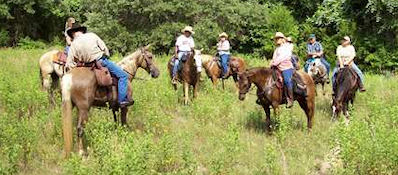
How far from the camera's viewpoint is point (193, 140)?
10141mm

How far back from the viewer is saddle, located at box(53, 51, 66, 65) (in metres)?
13.4

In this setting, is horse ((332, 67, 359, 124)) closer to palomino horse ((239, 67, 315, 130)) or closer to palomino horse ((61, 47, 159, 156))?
palomino horse ((239, 67, 315, 130))

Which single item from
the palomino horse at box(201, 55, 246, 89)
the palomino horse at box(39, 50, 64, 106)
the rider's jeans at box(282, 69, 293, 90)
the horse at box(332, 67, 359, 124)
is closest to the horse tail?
the rider's jeans at box(282, 69, 293, 90)

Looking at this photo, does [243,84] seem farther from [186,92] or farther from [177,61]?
[177,61]

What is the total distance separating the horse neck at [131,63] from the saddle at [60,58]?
274 cm

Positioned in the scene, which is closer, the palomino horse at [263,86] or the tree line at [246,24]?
the palomino horse at [263,86]

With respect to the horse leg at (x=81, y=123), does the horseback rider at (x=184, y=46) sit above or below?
above

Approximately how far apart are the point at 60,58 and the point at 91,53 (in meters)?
4.74

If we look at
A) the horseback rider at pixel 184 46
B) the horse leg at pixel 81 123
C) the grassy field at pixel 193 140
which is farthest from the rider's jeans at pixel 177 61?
the horse leg at pixel 81 123

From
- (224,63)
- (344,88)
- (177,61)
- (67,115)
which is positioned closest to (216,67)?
(224,63)

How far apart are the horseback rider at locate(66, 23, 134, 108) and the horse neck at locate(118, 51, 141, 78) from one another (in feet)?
5.53

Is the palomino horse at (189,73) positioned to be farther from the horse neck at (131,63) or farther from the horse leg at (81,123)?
the horse leg at (81,123)

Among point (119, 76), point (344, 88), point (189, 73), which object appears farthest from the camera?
point (189, 73)

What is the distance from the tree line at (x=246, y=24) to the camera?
27.3m
